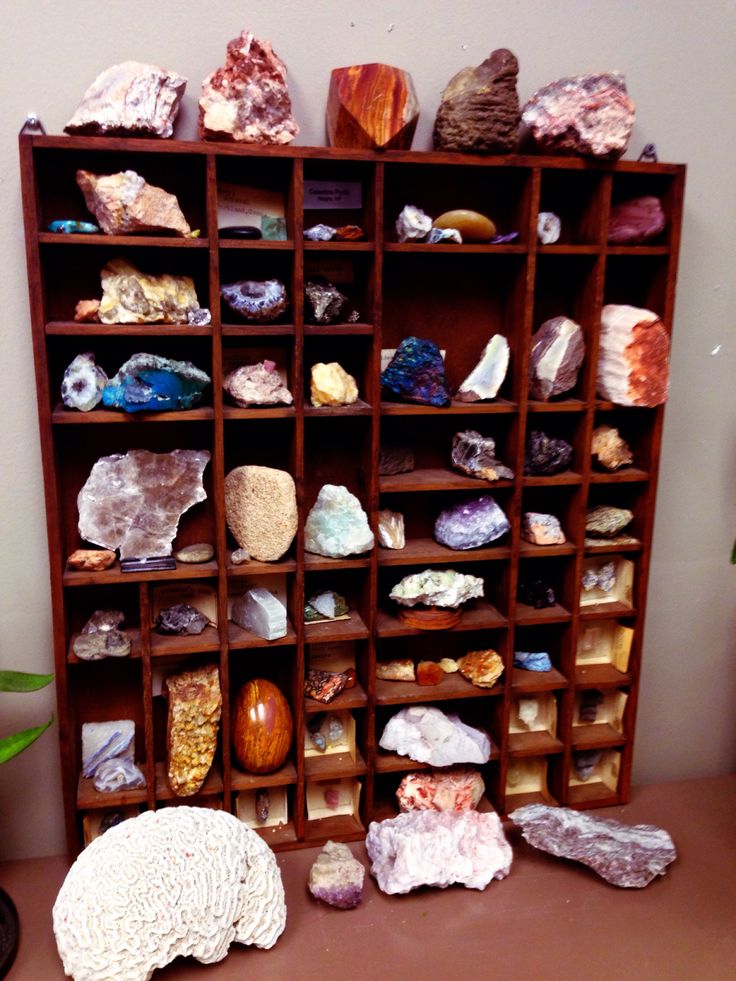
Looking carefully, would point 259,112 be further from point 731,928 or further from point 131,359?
point 731,928

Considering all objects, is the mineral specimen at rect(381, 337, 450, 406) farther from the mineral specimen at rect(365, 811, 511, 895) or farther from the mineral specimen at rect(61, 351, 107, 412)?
the mineral specimen at rect(365, 811, 511, 895)

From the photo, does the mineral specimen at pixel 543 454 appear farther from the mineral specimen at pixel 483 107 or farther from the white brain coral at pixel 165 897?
the white brain coral at pixel 165 897

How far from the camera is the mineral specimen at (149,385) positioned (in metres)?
1.42

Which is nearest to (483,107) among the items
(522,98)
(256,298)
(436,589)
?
(522,98)

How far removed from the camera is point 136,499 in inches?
59.7

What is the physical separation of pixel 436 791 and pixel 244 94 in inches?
53.0

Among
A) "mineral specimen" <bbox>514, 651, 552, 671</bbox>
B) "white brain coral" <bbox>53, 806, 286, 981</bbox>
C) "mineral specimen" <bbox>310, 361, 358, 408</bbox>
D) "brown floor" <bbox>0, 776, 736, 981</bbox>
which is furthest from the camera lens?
"mineral specimen" <bbox>514, 651, 552, 671</bbox>

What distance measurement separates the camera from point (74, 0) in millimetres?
1401

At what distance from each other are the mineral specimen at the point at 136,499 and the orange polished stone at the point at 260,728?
338 mm

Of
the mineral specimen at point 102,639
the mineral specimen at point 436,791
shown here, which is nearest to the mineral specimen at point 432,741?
the mineral specimen at point 436,791

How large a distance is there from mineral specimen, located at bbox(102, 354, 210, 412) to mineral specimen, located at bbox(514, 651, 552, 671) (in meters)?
0.89

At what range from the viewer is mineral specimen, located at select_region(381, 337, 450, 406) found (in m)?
1.56

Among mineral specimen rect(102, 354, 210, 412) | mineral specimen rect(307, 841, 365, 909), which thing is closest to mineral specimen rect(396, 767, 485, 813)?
mineral specimen rect(307, 841, 365, 909)

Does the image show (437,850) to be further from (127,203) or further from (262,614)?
(127,203)
